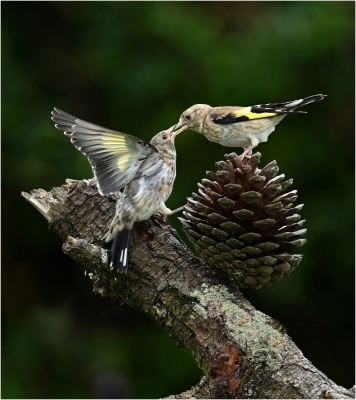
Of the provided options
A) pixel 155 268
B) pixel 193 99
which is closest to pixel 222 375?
pixel 155 268

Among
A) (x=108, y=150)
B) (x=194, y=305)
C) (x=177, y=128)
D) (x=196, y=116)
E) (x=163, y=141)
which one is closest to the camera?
(x=194, y=305)

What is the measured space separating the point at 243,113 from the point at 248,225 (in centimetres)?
82

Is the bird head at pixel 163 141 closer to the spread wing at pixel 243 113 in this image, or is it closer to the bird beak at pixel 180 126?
the bird beak at pixel 180 126

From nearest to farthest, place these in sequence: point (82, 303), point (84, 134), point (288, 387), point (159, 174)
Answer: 1. point (288, 387)
2. point (84, 134)
3. point (159, 174)
4. point (82, 303)

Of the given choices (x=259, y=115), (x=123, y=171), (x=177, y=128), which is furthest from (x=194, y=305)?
(x=177, y=128)

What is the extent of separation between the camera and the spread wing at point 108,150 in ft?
5.88

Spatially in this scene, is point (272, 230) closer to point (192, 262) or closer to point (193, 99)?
point (192, 262)

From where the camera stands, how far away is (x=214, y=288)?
1.56 metres

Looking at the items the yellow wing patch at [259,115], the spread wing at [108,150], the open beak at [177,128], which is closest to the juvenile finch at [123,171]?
the spread wing at [108,150]

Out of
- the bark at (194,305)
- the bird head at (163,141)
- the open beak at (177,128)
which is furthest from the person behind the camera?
the open beak at (177,128)

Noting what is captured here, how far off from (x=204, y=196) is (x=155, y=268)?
0.80 ft

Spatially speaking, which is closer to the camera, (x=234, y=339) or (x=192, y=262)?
(x=234, y=339)

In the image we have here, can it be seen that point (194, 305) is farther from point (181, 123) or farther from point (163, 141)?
point (181, 123)

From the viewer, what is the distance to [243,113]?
228cm
